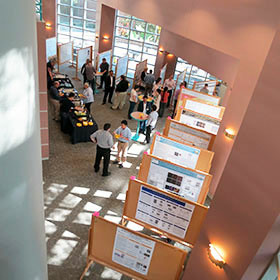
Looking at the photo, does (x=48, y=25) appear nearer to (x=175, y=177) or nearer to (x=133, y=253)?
(x=175, y=177)

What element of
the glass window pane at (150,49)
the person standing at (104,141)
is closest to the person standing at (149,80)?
the glass window pane at (150,49)

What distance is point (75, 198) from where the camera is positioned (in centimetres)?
598

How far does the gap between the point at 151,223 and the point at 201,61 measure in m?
6.48

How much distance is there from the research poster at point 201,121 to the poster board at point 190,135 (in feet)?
2.12

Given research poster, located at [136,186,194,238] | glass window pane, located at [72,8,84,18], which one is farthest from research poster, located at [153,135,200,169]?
glass window pane, located at [72,8,84,18]

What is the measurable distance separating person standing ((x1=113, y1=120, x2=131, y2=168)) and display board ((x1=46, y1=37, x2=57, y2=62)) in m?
7.62

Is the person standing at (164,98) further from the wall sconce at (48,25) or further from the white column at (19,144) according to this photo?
the white column at (19,144)

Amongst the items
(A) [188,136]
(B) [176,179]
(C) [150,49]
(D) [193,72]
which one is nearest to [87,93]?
(A) [188,136]

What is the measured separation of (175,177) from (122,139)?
2.00m

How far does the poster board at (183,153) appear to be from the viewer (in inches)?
223

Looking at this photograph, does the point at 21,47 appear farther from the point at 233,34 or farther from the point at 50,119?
the point at 50,119

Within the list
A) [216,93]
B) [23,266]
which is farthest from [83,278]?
[216,93]

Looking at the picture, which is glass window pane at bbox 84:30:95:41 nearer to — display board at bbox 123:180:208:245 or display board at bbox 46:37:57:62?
display board at bbox 46:37:57:62

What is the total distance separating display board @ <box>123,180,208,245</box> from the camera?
13.8 feet
